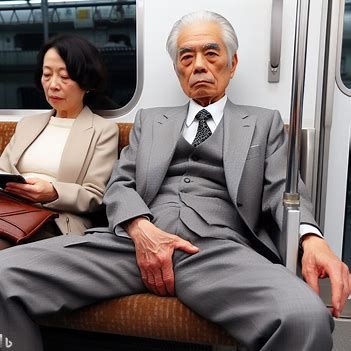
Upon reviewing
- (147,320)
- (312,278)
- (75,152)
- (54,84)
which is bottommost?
(147,320)

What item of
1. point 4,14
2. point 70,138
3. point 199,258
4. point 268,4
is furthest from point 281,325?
point 4,14

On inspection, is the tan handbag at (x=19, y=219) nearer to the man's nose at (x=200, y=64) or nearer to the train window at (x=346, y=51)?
the man's nose at (x=200, y=64)

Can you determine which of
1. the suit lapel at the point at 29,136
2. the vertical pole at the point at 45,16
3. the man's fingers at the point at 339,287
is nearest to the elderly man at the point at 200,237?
the man's fingers at the point at 339,287

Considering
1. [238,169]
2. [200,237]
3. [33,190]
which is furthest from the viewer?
[33,190]

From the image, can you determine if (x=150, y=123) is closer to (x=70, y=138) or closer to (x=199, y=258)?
(x=70, y=138)

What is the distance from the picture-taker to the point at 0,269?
1.21 m

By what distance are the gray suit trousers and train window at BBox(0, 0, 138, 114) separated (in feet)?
2.81

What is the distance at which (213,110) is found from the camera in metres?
1.65

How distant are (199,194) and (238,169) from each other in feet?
0.52

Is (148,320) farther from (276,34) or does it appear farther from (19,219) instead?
(276,34)

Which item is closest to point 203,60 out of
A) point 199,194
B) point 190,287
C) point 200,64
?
point 200,64

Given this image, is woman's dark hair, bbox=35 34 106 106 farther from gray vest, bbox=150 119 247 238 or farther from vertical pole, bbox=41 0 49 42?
gray vest, bbox=150 119 247 238

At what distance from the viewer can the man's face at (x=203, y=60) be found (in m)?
1.60

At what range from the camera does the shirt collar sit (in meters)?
1.65
